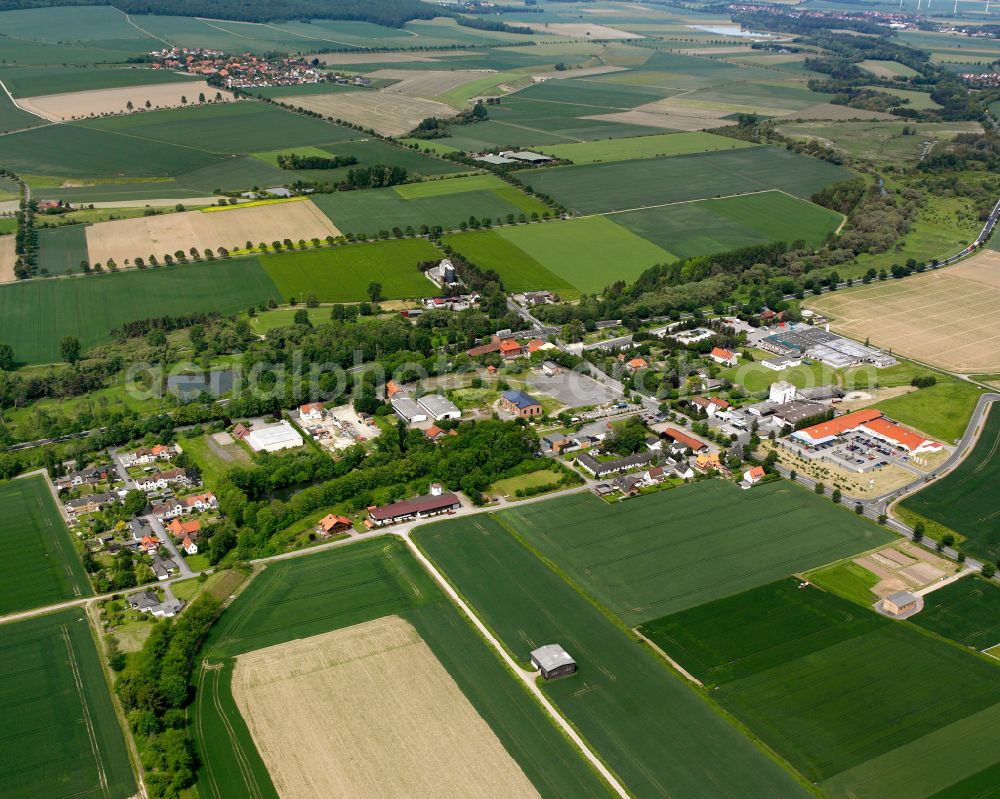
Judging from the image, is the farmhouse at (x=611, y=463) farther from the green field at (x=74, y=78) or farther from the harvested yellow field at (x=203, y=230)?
the green field at (x=74, y=78)

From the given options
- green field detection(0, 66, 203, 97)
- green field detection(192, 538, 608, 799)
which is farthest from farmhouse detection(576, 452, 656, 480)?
green field detection(0, 66, 203, 97)

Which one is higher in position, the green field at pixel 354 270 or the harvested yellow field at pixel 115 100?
the harvested yellow field at pixel 115 100

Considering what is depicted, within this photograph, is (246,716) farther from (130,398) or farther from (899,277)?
(899,277)

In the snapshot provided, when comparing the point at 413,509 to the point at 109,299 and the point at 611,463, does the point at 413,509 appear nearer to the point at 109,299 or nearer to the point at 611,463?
the point at 611,463

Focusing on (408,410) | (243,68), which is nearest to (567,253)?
(408,410)

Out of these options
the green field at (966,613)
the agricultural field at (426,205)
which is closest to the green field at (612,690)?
the green field at (966,613)
